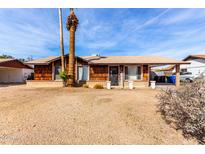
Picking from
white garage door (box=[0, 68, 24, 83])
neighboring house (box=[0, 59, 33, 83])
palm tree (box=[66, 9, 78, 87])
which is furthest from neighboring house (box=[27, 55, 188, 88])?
white garage door (box=[0, 68, 24, 83])

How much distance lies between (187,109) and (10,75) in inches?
1057

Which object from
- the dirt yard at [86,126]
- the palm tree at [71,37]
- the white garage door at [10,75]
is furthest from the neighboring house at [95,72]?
the white garage door at [10,75]

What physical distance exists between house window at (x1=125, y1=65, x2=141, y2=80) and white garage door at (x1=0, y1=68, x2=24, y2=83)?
66.4 ft

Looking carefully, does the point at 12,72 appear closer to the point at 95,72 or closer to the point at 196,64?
the point at 95,72

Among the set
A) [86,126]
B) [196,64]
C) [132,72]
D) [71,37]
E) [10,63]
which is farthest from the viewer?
[10,63]

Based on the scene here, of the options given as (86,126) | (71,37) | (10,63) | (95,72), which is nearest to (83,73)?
(95,72)

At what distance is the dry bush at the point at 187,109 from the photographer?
3555 mm

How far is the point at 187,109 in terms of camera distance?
3.81 m

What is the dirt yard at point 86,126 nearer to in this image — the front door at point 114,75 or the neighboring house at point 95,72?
the neighboring house at point 95,72

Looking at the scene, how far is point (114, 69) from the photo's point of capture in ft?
48.7
